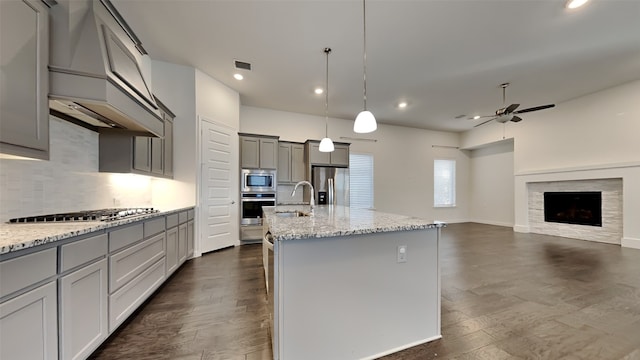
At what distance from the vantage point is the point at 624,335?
6.00 ft

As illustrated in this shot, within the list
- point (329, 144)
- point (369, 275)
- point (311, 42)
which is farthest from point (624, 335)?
point (311, 42)

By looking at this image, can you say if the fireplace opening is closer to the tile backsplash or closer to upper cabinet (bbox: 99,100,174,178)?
upper cabinet (bbox: 99,100,174,178)

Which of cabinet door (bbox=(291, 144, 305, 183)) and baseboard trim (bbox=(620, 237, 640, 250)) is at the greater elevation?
cabinet door (bbox=(291, 144, 305, 183))

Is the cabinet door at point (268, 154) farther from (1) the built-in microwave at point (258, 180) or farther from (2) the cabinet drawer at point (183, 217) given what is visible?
(2) the cabinet drawer at point (183, 217)

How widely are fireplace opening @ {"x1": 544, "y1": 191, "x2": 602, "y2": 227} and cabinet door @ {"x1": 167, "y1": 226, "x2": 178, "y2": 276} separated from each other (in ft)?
27.2

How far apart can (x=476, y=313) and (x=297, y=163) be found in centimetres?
444

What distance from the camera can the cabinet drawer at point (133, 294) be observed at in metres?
1.79

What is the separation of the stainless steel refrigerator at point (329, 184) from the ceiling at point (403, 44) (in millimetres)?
1721

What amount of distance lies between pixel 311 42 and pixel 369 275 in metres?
3.12

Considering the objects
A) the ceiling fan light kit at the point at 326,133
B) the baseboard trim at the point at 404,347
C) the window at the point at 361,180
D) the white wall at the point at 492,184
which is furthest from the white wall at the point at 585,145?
the baseboard trim at the point at 404,347

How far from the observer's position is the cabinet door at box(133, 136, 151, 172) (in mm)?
2783

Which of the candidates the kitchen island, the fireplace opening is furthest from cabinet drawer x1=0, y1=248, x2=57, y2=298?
the fireplace opening

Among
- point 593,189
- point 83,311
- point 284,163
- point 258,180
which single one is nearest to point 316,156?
point 284,163

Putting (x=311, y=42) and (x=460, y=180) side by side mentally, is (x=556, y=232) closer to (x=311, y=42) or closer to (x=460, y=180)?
(x=460, y=180)
